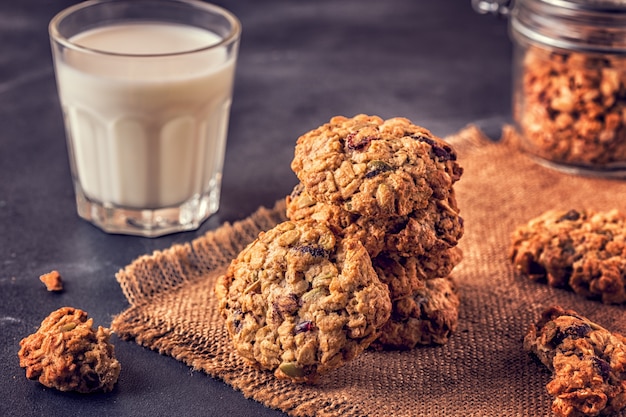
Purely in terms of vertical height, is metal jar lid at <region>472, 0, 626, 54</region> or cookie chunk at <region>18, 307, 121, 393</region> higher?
metal jar lid at <region>472, 0, 626, 54</region>

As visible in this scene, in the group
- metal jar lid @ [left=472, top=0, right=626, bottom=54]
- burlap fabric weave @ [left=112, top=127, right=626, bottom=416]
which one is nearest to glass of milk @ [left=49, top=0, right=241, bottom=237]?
burlap fabric weave @ [left=112, top=127, right=626, bottom=416]

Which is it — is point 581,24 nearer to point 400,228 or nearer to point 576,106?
point 576,106

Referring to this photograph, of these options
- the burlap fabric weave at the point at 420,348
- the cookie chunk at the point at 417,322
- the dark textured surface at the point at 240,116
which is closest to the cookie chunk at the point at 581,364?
the burlap fabric weave at the point at 420,348

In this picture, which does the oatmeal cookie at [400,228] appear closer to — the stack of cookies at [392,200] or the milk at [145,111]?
the stack of cookies at [392,200]

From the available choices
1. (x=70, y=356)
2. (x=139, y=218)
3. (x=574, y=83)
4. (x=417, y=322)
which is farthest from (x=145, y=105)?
(x=574, y=83)

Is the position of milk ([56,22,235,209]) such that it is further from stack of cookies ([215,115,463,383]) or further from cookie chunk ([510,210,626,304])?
cookie chunk ([510,210,626,304])

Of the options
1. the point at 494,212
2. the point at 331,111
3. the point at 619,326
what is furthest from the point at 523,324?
the point at 331,111
